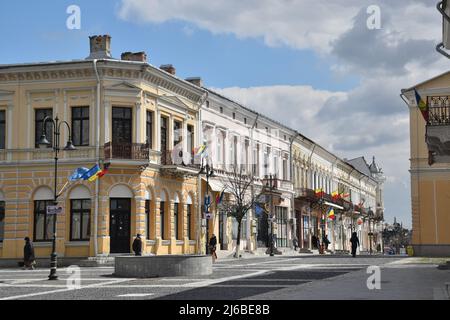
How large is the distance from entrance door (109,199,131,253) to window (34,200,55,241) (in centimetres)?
315

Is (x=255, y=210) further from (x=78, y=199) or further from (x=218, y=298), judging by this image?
(x=218, y=298)

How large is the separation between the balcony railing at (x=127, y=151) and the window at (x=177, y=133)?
4462mm

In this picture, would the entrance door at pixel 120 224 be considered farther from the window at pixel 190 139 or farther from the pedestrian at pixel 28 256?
the window at pixel 190 139

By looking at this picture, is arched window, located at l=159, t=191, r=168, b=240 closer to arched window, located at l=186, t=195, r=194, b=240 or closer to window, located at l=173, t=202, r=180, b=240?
window, located at l=173, t=202, r=180, b=240

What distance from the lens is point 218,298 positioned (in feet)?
54.3

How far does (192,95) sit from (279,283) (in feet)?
74.7

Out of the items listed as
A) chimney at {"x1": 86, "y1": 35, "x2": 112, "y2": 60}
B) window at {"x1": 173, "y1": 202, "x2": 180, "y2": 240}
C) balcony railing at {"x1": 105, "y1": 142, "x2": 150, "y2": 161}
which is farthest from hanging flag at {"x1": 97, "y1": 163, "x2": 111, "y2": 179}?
chimney at {"x1": 86, "y1": 35, "x2": 112, "y2": 60}

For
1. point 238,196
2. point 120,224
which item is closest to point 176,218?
point 120,224

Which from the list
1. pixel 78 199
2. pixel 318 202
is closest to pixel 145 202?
pixel 78 199

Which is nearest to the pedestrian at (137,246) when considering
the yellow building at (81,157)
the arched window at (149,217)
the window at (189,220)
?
the yellow building at (81,157)

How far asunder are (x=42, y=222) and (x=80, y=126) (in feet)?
17.5

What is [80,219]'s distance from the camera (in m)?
35.8

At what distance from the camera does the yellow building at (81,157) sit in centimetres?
3562

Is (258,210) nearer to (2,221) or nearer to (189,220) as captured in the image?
(189,220)
